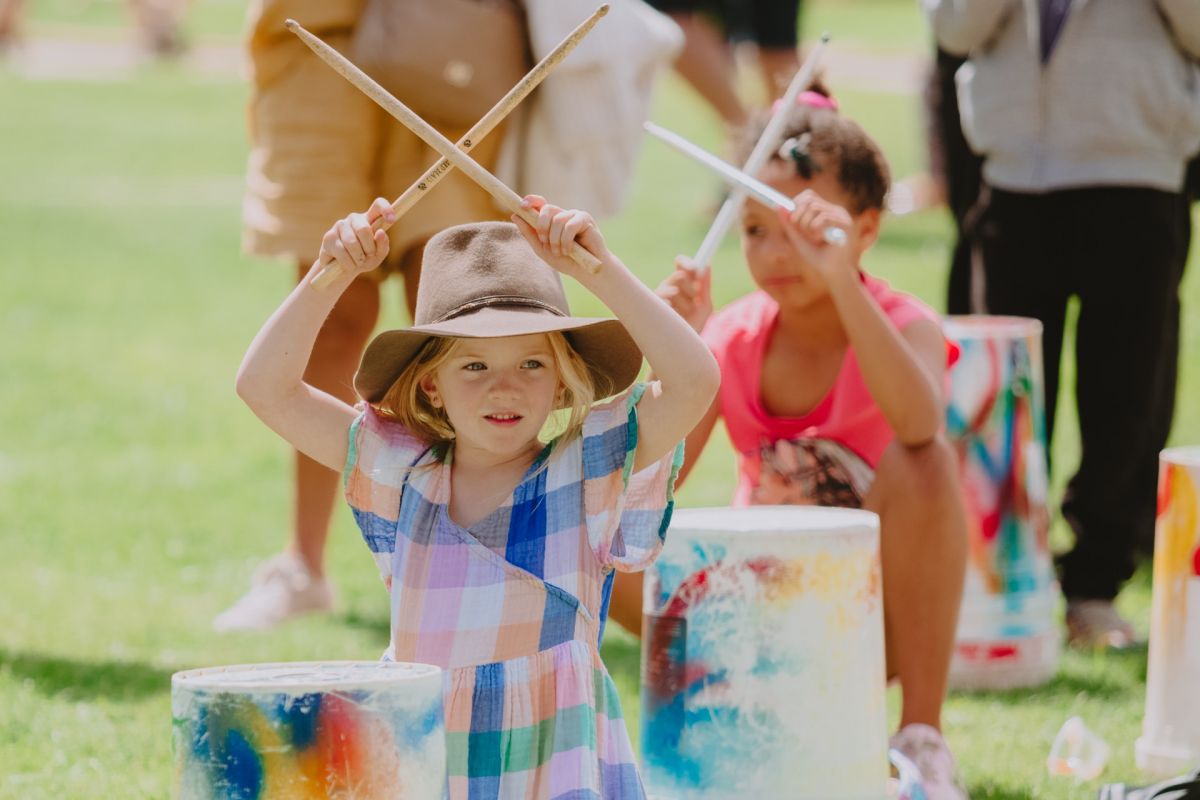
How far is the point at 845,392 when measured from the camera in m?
3.84

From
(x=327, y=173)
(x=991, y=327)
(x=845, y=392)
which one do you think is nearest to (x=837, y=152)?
(x=845, y=392)

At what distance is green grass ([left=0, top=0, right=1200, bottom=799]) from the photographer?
4.10 meters

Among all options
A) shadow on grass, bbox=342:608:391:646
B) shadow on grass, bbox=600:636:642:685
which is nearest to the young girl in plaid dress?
shadow on grass, bbox=600:636:642:685

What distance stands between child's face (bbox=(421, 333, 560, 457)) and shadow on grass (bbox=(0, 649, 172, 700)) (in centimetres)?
160

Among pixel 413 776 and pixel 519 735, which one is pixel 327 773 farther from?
pixel 519 735

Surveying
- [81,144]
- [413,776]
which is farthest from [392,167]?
[81,144]

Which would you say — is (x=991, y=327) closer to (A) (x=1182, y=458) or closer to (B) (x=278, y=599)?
(A) (x=1182, y=458)

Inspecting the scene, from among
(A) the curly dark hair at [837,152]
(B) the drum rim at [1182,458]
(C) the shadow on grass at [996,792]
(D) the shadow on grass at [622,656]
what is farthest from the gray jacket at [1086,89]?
(C) the shadow on grass at [996,792]

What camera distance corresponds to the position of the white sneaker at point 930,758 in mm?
3518

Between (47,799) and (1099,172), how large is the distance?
2570 mm

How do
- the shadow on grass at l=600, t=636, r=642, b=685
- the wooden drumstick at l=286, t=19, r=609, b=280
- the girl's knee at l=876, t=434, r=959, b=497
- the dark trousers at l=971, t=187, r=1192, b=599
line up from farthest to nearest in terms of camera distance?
the dark trousers at l=971, t=187, r=1192, b=599
the shadow on grass at l=600, t=636, r=642, b=685
the girl's knee at l=876, t=434, r=959, b=497
the wooden drumstick at l=286, t=19, r=609, b=280

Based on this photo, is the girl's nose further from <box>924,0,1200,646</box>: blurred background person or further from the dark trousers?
the dark trousers

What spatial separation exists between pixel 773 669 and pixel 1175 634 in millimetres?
995

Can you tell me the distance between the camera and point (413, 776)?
8.02 feet
